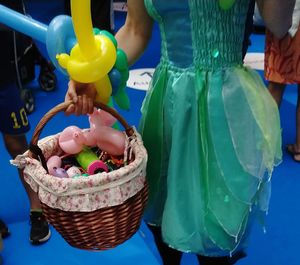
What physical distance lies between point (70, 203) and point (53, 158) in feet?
0.51

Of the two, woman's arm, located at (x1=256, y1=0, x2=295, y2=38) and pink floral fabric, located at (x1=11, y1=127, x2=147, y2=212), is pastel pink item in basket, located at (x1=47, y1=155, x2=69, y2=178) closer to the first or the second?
pink floral fabric, located at (x1=11, y1=127, x2=147, y2=212)

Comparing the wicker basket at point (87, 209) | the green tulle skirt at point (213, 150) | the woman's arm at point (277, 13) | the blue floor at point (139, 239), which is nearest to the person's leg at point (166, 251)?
the green tulle skirt at point (213, 150)

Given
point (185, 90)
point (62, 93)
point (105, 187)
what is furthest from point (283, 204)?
point (62, 93)

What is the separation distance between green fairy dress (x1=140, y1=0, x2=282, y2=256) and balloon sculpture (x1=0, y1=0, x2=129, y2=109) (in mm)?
106

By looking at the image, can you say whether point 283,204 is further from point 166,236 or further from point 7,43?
point 7,43

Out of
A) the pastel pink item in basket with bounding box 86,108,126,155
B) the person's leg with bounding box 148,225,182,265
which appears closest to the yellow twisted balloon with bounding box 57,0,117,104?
the pastel pink item in basket with bounding box 86,108,126,155

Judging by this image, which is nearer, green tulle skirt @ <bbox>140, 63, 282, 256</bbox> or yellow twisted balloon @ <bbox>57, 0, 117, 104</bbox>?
yellow twisted balloon @ <bbox>57, 0, 117, 104</bbox>

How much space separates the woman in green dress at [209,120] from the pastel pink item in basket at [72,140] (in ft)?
0.35

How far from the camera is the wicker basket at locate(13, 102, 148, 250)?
0.78m

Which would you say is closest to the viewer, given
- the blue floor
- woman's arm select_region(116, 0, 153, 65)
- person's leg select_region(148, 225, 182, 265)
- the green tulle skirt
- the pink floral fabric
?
the pink floral fabric

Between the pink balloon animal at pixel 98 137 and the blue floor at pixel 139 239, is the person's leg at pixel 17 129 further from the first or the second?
the pink balloon animal at pixel 98 137

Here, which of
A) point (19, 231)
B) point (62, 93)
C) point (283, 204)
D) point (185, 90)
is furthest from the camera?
point (62, 93)

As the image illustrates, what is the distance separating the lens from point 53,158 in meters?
0.91

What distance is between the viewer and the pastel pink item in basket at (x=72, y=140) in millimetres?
927
